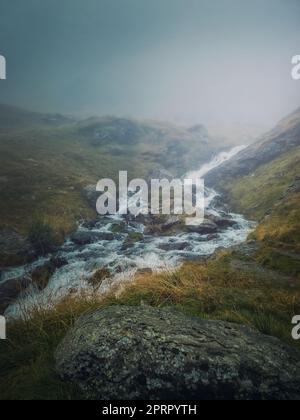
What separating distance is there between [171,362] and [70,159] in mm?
103880

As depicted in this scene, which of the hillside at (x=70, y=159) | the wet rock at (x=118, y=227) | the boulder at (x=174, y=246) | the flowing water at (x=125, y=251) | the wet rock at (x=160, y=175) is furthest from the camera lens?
the wet rock at (x=160, y=175)

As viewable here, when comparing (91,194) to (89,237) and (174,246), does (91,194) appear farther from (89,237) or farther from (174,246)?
(174,246)

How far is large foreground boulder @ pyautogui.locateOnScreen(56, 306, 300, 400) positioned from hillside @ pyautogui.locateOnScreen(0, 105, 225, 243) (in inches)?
1552

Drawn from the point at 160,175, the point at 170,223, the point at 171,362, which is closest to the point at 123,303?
the point at 171,362

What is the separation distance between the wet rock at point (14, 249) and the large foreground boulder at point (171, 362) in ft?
102

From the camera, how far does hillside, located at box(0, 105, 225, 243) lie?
2180 inches

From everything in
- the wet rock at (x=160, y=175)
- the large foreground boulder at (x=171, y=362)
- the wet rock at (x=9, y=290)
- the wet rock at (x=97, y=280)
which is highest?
the wet rock at (x=160, y=175)

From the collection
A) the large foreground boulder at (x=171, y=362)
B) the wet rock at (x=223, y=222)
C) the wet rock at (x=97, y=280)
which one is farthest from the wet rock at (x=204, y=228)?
the large foreground boulder at (x=171, y=362)

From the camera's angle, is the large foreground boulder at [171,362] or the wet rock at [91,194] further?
the wet rock at [91,194]

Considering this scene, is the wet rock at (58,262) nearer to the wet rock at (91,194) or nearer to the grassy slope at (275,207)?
the grassy slope at (275,207)

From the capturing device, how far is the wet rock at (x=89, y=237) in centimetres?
4428

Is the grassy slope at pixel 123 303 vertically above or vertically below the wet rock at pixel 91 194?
below

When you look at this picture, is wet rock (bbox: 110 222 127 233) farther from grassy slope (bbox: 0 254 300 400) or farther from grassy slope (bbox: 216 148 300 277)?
grassy slope (bbox: 0 254 300 400)
